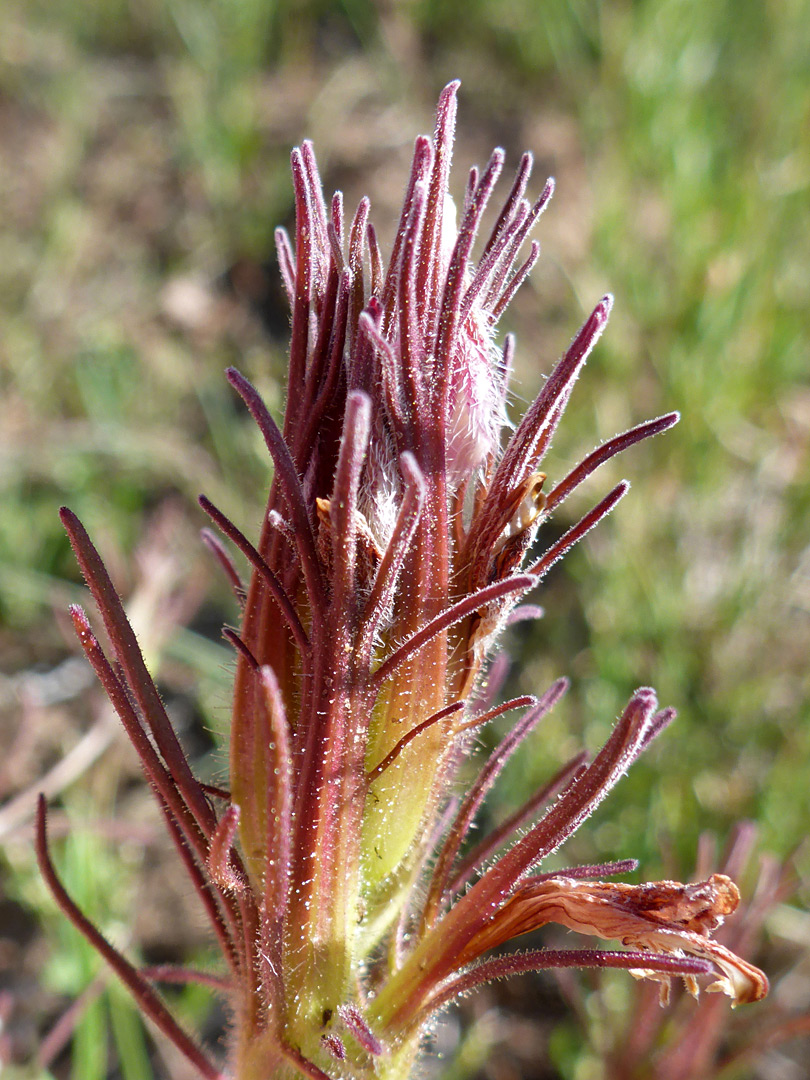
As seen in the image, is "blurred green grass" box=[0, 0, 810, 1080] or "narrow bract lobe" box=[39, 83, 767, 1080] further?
"blurred green grass" box=[0, 0, 810, 1080]

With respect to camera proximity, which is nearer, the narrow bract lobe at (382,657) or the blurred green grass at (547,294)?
the narrow bract lobe at (382,657)

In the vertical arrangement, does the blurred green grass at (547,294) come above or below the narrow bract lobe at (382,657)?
above

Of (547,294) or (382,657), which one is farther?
(547,294)

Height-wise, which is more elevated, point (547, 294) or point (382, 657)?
point (547, 294)

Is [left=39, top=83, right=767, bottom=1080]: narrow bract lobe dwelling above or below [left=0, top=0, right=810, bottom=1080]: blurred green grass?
below

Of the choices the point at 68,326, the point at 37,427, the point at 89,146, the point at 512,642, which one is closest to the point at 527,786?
the point at 512,642
